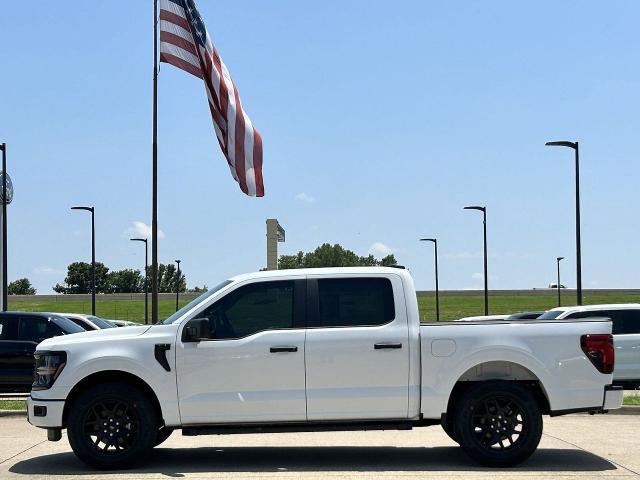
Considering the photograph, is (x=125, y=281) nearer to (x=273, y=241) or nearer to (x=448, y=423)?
(x=273, y=241)

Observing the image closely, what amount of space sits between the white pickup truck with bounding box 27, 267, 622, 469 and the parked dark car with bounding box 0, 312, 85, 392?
816cm

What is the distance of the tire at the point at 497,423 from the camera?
9.97 metres

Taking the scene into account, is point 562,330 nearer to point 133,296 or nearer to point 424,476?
point 424,476

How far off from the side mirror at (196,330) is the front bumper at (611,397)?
404 centimetres

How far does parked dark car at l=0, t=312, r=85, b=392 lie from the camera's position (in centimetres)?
1803

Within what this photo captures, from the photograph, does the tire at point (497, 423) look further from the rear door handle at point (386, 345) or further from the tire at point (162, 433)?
the tire at point (162, 433)

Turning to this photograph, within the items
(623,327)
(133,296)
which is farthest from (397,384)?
(133,296)

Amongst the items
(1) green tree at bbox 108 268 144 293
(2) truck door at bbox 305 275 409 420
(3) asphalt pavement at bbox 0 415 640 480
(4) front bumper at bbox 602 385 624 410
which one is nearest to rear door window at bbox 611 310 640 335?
(3) asphalt pavement at bbox 0 415 640 480

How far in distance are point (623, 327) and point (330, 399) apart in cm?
1136

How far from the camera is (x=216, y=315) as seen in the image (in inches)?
399

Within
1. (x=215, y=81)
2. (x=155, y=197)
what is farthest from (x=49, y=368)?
(x=155, y=197)

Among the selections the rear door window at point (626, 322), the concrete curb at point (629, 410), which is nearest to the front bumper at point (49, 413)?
the concrete curb at point (629, 410)

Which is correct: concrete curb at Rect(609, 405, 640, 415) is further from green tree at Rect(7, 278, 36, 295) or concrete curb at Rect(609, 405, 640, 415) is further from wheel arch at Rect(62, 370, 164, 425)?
green tree at Rect(7, 278, 36, 295)

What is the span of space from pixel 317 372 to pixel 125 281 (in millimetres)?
174621
